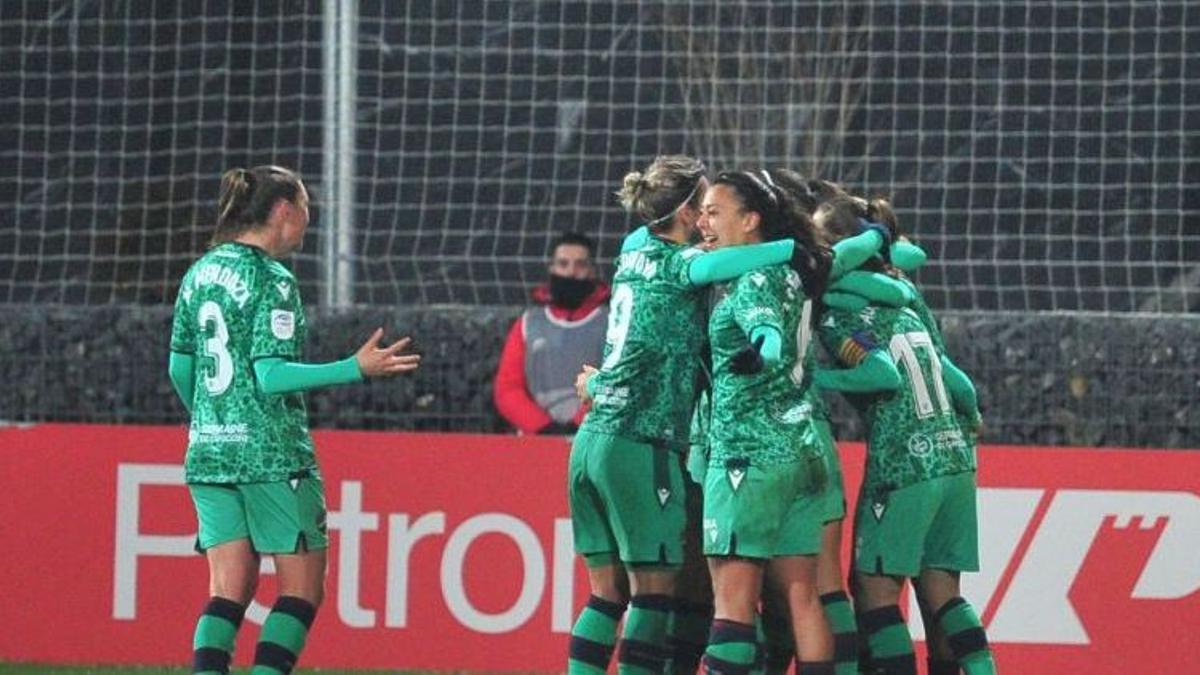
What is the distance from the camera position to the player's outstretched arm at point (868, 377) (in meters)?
8.38

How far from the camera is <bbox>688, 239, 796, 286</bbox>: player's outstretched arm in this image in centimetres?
785

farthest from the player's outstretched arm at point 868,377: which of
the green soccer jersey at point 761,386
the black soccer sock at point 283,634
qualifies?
the black soccer sock at point 283,634

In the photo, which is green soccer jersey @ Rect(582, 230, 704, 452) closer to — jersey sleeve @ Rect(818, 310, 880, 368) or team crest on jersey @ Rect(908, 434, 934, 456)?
jersey sleeve @ Rect(818, 310, 880, 368)

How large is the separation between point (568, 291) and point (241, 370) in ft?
9.94

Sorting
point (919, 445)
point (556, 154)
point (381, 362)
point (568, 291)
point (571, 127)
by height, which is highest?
point (571, 127)

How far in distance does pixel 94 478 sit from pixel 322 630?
107 centimetres

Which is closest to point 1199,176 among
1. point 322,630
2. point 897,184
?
point 897,184

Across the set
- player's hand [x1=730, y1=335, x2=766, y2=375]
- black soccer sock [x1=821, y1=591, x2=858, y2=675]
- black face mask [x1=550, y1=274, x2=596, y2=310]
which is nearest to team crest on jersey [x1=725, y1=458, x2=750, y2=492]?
player's hand [x1=730, y1=335, x2=766, y2=375]

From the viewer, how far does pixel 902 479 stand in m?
8.48

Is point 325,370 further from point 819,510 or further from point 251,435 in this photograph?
point 819,510

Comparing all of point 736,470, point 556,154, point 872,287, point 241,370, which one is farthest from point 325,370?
point 556,154

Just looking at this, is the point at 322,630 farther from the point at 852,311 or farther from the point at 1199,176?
the point at 1199,176

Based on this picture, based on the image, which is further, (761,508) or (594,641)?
(594,641)

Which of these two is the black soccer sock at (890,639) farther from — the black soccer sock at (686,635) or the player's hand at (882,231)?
the player's hand at (882,231)
